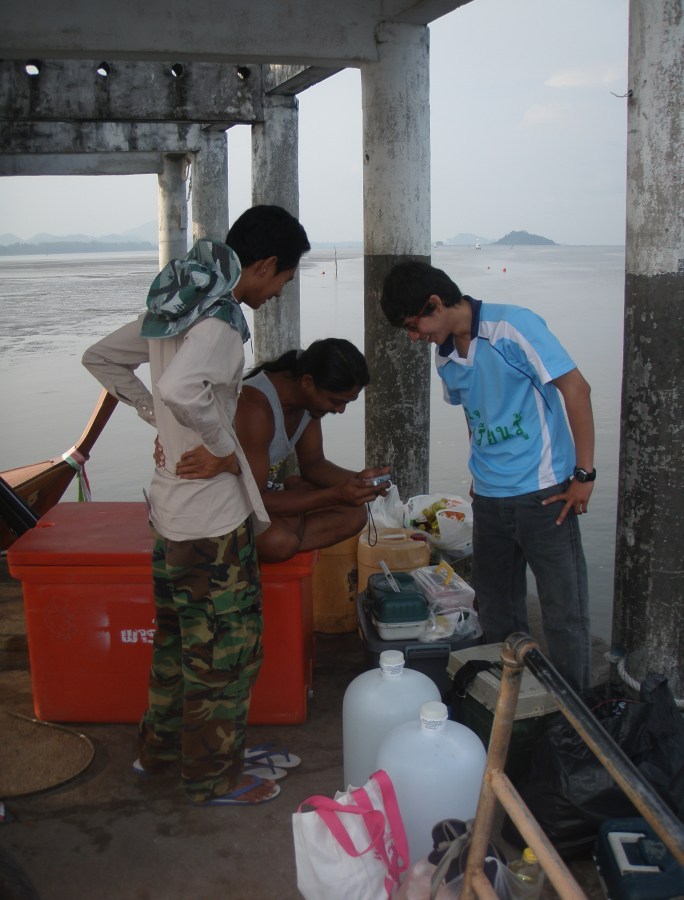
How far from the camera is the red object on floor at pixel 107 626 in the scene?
138 inches

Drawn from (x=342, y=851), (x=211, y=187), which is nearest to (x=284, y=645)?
(x=342, y=851)

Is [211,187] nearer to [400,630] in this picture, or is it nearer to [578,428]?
[400,630]

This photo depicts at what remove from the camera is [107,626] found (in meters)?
3.57

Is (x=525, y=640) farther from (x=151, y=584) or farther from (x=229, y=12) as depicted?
(x=229, y=12)

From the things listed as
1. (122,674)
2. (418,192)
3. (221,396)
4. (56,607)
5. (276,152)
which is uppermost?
(276,152)

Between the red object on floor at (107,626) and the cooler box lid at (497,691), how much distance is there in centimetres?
69

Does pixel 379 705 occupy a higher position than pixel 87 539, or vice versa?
pixel 87 539

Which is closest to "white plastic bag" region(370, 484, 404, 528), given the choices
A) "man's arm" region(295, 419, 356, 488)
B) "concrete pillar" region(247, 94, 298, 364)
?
"man's arm" region(295, 419, 356, 488)

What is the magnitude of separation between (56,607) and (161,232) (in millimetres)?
12835

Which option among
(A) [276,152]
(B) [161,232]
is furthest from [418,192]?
(B) [161,232]

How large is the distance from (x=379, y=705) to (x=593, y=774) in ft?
2.28

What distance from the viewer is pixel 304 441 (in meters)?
3.77

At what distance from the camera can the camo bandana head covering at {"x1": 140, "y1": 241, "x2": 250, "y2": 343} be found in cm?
266

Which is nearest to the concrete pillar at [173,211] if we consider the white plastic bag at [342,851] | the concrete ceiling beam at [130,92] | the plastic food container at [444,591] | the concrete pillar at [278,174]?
the concrete ceiling beam at [130,92]
